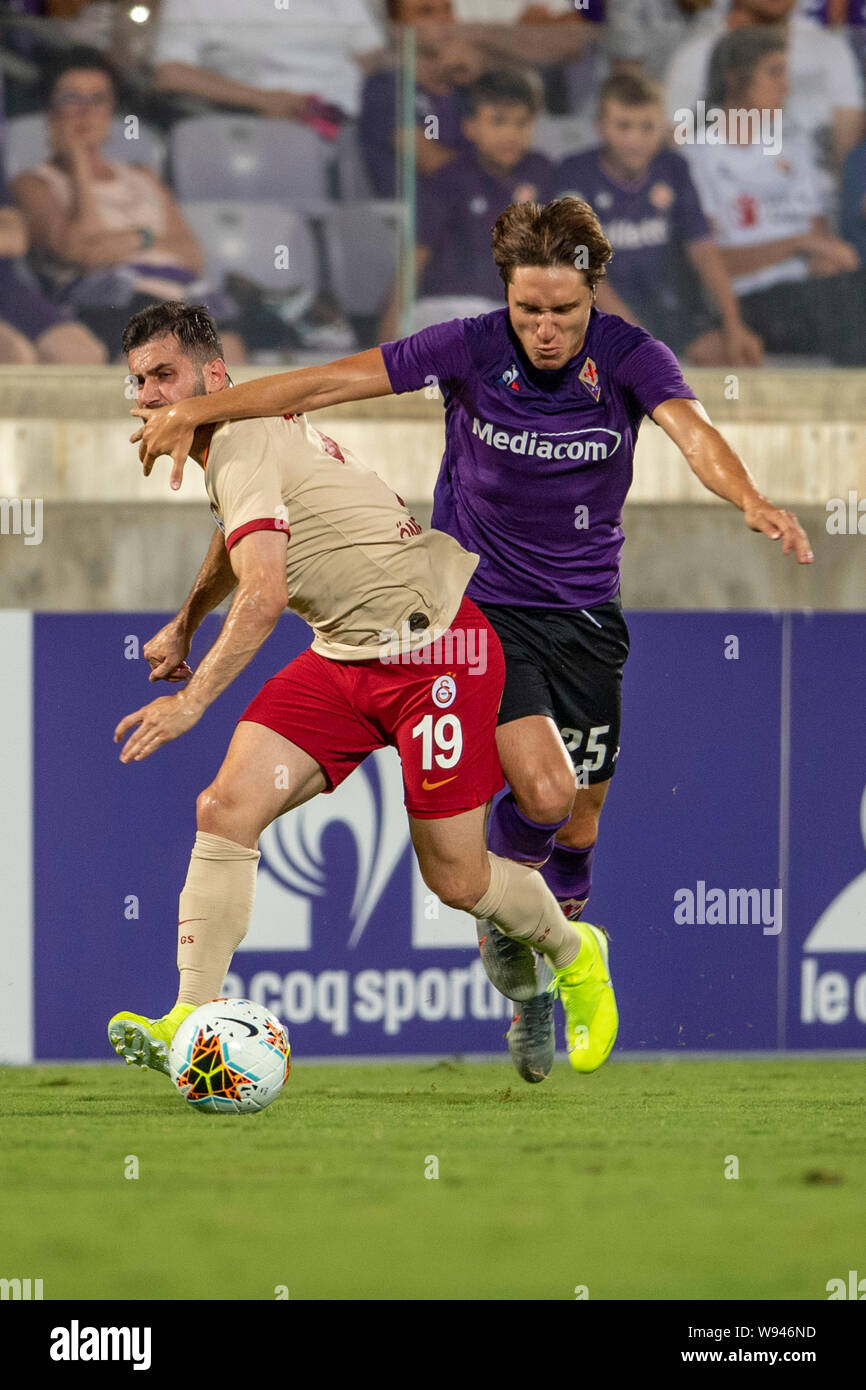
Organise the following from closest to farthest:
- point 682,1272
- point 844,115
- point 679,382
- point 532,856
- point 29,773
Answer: point 682,1272, point 679,382, point 532,856, point 29,773, point 844,115

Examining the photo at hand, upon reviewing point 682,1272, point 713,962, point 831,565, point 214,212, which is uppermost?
point 214,212

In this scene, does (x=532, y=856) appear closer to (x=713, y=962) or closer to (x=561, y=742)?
(x=561, y=742)

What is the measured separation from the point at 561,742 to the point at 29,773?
236 cm

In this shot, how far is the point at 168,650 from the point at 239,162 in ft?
10.8

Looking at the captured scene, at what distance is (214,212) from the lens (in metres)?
7.77

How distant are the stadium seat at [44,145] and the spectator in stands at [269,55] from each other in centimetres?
23

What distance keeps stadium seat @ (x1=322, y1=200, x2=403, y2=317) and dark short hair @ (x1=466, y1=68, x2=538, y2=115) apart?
583mm

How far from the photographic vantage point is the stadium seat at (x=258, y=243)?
7684 millimetres

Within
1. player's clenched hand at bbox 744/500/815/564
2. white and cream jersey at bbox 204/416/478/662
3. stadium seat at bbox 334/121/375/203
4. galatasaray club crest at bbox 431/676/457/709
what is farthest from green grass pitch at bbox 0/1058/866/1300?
stadium seat at bbox 334/121/375/203

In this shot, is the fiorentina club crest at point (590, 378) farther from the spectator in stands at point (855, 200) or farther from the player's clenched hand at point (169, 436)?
the spectator in stands at point (855, 200)

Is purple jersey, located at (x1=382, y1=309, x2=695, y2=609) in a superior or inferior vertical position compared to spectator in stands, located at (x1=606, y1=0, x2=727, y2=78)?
inferior

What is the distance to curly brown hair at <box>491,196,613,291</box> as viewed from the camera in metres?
4.97

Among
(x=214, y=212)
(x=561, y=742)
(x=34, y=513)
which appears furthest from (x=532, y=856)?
(x=214, y=212)

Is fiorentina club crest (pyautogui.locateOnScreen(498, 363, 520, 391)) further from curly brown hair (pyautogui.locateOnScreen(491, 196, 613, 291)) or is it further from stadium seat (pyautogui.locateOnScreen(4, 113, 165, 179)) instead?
stadium seat (pyautogui.locateOnScreen(4, 113, 165, 179))
